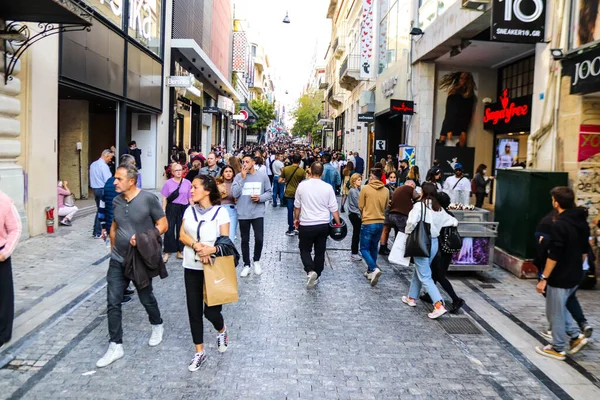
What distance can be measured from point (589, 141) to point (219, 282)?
22.2 ft

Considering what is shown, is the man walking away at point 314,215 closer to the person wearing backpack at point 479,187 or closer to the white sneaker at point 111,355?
the white sneaker at point 111,355

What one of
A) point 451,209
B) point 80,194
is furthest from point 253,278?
point 80,194

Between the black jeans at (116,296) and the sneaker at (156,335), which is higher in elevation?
the black jeans at (116,296)

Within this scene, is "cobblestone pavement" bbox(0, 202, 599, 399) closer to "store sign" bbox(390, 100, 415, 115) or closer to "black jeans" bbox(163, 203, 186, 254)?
"black jeans" bbox(163, 203, 186, 254)

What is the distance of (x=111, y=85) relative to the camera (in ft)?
48.2

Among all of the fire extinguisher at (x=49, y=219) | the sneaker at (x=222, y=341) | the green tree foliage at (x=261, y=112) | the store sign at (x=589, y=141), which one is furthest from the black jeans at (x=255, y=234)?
the green tree foliage at (x=261, y=112)

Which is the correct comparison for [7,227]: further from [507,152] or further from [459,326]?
[507,152]

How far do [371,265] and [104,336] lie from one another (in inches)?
162

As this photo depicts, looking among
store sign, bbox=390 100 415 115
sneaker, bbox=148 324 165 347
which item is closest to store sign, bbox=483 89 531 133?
store sign, bbox=390 100 415 115

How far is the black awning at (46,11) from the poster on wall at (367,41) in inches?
688

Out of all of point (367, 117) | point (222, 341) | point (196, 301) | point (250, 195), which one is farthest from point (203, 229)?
point (367, 117)

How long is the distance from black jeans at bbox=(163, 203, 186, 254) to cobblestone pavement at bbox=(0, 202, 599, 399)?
61.0 inches

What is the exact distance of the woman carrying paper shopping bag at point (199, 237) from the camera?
4762mm

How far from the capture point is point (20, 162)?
10.1 metres
